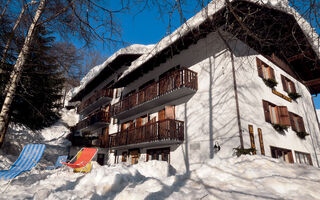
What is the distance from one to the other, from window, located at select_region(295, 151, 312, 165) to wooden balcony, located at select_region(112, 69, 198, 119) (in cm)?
671

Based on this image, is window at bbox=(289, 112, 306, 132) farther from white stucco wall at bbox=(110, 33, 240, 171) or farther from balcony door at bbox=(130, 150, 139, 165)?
balcony door at bbox=(130, 150, 139, 165)

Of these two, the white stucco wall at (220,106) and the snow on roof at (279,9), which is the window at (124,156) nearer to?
the white stucco wall at (220,106)

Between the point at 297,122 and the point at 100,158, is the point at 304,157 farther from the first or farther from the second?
the point at 100,158

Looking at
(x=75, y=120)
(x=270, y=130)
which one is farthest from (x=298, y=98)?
(x=75, y=120)

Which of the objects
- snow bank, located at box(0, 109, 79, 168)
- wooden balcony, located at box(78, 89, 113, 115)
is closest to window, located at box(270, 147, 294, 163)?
snow bank, located at box(0, 109, 79, 168)

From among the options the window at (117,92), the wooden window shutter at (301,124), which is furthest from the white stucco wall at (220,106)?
the window at (117,92)

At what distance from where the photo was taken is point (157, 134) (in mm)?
10086

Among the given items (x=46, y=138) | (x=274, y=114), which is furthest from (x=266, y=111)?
(x=46, y=138)

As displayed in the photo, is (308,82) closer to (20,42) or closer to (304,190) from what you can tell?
(304,190)

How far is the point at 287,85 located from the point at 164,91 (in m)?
8.34

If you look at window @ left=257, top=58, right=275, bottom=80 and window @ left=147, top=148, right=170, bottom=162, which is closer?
window @ left=257, top=58, right=275, bottom=80

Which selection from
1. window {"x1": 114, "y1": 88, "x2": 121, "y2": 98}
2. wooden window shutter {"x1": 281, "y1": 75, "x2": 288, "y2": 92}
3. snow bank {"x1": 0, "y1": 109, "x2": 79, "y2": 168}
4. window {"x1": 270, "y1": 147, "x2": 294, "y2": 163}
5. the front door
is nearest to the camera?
window {"x1": 270, "y1": 147, "x2": 294, "y2": 163}

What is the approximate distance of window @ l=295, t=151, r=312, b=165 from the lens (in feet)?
33.1

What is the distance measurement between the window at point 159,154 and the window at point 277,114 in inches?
218
